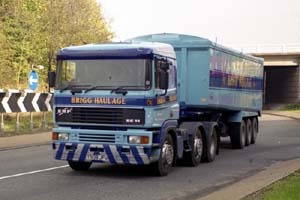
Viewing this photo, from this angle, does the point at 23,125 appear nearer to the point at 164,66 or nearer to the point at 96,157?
the point at 96,157

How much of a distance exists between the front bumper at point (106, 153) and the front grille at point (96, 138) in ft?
0.34

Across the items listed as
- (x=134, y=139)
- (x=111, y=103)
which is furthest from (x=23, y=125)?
(x=134, y=139)

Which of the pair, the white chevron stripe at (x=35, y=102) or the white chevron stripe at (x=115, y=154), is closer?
the white chevron stripe at (x=115, y=154)

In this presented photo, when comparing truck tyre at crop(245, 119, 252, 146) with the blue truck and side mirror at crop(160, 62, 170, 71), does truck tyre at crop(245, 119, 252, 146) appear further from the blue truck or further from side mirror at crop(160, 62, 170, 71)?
side mirror at crop(160, 62, 170, 71)

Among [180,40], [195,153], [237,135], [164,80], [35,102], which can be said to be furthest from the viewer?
[35,102]

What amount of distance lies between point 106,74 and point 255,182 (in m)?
3.52

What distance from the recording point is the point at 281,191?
9805 mm

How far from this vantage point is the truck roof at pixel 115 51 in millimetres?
12219

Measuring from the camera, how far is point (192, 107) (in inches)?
628

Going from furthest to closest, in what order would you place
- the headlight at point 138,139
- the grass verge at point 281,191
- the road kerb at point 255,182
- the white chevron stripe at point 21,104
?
the white chevron stripe at point 21,104
the headlight at point 138,139
the road kerb at point 255,182
the grass verge at point 281,191

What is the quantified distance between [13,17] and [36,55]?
264 centimetres

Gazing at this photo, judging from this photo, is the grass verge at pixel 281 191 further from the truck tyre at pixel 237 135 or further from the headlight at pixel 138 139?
the truck tyre at pixel 237 135

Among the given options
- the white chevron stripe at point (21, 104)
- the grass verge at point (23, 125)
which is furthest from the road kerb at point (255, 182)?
the white chevron stripe at point (21, 104)

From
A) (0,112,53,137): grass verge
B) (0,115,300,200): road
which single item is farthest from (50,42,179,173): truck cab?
(0,112,53,137): grass verge
